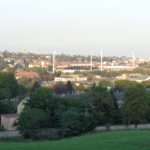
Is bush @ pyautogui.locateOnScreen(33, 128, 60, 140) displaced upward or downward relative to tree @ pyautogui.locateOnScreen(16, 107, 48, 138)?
downward

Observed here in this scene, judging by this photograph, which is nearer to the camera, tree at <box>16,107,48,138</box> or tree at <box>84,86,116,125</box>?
tree at <box>16,107,48,138</box>

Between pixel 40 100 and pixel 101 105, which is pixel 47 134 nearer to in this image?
pixel 40 100

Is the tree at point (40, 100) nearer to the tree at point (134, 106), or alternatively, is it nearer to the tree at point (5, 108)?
the tree at point (134, 106)

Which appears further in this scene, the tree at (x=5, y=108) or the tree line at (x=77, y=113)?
the tree at (x=5, y=108)

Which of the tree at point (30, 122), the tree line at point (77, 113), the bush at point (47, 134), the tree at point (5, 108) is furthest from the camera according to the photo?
the tree at point (5, 108)

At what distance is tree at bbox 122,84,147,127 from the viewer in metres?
42.6

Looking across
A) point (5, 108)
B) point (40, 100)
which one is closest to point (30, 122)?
point (40, 100)

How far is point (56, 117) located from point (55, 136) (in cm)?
336

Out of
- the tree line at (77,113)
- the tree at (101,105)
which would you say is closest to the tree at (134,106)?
the tree line at (77,113)

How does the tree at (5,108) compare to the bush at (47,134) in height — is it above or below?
above

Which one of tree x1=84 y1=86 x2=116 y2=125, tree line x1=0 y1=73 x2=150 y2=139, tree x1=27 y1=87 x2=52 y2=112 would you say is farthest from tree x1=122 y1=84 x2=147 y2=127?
Result: tree x1=27 y1=87 x2=52 y2=112

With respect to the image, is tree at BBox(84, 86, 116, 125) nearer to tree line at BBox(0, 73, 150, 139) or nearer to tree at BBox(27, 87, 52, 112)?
tree line at BBox(0, 73, 150, 139)

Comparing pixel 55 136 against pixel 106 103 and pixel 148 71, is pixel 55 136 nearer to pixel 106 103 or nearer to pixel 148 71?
pixel 106 103

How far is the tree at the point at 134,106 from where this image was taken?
140ft
